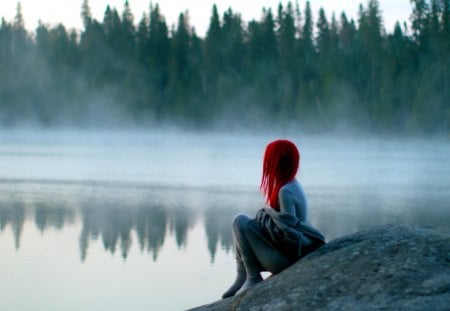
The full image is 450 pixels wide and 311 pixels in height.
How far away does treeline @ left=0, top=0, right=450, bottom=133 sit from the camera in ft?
163

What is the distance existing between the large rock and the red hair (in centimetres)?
39

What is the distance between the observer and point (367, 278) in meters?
3.80

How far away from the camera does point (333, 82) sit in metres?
51.1

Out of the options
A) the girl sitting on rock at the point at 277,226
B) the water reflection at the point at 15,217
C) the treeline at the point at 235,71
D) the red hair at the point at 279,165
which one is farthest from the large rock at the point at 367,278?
the treeline at the point at 235,71

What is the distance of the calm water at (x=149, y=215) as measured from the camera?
23.9 feet

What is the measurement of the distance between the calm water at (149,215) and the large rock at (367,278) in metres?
2.73

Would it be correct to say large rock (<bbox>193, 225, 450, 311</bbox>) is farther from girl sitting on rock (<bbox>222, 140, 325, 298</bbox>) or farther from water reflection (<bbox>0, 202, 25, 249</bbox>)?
water reflection (<bbox>0, 202, 25, 249</bbox>)

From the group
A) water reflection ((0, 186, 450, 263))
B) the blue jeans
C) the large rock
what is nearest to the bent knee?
the blue jeans

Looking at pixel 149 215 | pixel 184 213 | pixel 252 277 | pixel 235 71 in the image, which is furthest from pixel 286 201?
pixel 235 71

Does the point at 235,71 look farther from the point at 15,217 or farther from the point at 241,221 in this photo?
the point at 241,221

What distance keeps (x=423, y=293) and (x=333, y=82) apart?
158ft

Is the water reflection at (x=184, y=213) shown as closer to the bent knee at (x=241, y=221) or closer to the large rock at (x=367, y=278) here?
the bent knee at (x=241, y=221)

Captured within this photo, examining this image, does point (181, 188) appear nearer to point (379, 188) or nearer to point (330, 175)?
point (379, 188)

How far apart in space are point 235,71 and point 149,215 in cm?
4529
